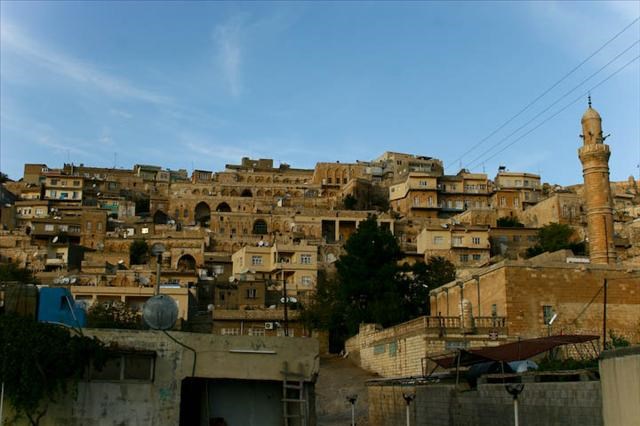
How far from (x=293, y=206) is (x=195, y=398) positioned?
74035 mm

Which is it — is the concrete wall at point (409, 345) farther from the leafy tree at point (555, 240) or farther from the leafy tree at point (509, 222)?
the leafy tree at point (509, 222)

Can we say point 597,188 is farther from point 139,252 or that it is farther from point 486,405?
point 139,252

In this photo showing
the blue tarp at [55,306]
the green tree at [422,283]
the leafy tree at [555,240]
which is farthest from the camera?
the leafy tree at [555,240]

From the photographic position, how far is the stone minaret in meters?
36.2

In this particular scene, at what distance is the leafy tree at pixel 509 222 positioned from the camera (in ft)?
257

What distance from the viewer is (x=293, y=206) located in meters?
89.2

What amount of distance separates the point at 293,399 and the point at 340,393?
1752 cm

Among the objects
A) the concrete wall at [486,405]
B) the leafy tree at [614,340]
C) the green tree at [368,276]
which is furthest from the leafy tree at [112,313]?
the leafy tree at [614,340]

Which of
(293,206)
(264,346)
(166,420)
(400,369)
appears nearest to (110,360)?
(166,420)

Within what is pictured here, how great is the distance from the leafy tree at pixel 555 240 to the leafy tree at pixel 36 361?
187 feet

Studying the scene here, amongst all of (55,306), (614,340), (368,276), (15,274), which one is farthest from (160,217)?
(55,306)

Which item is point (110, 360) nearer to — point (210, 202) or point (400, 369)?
point (400, 369)

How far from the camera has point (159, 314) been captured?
47.9 feet

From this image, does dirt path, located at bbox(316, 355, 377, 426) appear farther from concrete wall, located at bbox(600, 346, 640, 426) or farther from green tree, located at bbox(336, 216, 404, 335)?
concrete wall, located at bbox(600, 346, 640, 426)
